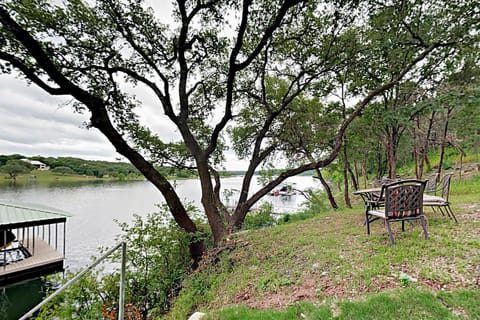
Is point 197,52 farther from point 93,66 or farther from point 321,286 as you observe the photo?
point 321,286

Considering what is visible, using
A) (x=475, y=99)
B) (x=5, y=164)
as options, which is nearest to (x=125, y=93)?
(x=475, y=99)

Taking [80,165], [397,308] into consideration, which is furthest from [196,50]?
[80,165]

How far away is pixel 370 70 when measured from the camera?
19.7 feet

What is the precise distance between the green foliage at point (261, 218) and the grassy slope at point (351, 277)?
164 inches

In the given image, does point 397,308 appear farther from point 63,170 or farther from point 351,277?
point 63,170

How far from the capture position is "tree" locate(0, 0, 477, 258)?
12.7 ft

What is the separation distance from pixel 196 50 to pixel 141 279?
5.65 metres

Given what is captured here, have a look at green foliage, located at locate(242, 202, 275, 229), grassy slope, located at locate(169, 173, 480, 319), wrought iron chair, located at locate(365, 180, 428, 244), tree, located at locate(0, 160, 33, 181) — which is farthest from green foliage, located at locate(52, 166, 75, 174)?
wrought iron chair, located at locate(365, 180, 428, 244)

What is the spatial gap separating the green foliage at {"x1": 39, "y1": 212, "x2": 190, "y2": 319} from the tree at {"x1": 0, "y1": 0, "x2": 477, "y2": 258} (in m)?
0.56

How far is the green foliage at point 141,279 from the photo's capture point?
4.04 meters

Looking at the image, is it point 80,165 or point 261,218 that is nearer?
point 261,218

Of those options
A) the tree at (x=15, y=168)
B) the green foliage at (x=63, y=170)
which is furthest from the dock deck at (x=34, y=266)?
the green foliage at (x=63, y=170)

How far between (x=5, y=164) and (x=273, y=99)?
1651 cm

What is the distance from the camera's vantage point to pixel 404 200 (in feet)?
10.5
